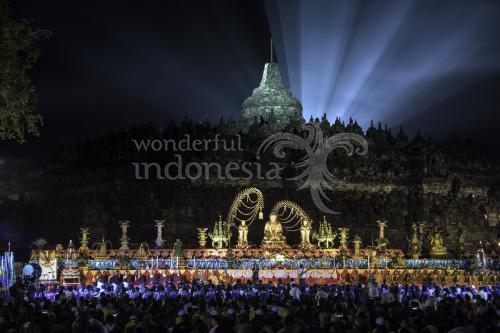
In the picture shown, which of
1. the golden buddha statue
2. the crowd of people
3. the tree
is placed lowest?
the crowd of people

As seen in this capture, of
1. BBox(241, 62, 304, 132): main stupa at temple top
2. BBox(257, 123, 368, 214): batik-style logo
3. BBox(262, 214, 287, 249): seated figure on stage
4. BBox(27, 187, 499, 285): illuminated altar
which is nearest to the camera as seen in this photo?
BBox(27, 187, 499, 285): illuminated altar

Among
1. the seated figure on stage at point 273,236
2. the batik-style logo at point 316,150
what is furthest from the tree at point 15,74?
the batik-style logo at point 316,150

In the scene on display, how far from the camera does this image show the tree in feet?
73.4

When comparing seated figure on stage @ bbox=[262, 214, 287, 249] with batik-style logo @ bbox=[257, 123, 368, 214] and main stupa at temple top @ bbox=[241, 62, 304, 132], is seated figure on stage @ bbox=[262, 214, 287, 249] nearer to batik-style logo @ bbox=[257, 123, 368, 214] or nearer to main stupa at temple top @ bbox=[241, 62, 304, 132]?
batik-style logo @ bbox=[257, 123, 368, 214]

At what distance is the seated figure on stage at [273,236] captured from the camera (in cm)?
3806

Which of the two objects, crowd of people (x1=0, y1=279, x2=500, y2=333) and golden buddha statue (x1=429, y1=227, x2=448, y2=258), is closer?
crowd of people (x1=0, y1=279, x2=500, y2=333)

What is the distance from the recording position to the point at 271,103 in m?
62.8

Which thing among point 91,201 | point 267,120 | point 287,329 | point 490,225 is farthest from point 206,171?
point 287,329

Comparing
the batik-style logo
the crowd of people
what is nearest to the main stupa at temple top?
the batik-style logo

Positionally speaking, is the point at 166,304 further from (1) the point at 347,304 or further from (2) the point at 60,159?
(2) the point at 60,159

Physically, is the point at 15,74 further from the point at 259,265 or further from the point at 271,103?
the point at 271,103

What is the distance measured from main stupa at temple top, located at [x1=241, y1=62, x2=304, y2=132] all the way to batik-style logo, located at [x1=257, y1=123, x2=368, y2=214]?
6759 millimetres

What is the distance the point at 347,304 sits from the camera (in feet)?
65.3

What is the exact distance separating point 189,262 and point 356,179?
65.3 feet
